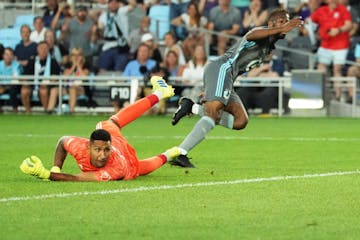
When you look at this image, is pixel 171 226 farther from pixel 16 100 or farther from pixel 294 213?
pixel 16 100

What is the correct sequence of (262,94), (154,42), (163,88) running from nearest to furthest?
(163,88) → (262,94) → (154,42)

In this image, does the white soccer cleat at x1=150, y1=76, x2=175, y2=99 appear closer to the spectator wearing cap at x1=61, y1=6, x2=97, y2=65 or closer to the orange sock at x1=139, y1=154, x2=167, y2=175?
the orange sock at x1=139, y1=154, x2=167, y2=175

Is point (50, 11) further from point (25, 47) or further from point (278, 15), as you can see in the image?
point (278, 15)

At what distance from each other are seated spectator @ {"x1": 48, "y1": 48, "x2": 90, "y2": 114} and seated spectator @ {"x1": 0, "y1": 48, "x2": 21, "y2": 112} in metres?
0.84

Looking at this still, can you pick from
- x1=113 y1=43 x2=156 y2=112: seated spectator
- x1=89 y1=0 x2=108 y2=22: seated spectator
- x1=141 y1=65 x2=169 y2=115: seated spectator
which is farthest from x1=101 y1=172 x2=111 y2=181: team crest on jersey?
x1=89 y1=0 x2=108 y2=22: seated spectator

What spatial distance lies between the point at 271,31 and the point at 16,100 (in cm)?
1432

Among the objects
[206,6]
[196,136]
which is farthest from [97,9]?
[196,136]

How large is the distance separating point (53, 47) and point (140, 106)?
49.2 feet

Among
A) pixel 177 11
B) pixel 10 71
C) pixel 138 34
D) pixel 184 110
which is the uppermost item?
pixel 177 11

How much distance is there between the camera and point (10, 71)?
27.4 m

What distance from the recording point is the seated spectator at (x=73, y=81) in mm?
26566

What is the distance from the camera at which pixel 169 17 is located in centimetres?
2844

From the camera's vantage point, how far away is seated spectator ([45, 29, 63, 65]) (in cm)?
2731

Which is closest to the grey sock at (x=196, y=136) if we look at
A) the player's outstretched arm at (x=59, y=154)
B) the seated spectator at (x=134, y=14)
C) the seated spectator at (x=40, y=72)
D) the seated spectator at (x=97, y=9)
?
the player's outstretched arm at (x=59, y=154)
